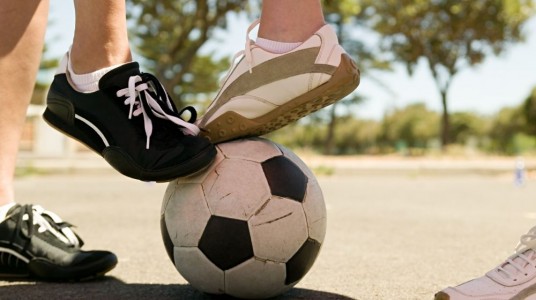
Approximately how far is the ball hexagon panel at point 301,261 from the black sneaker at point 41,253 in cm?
79

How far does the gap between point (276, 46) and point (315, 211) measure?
0.60m

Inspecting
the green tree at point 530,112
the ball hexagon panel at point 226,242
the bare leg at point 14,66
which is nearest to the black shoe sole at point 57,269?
the bare leg at point 14,66

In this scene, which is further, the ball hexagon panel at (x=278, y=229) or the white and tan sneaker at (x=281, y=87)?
the white and tan sneaker at (x=281, y=87)

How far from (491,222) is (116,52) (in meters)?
3.65

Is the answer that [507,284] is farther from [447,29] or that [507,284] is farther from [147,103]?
[447,29]

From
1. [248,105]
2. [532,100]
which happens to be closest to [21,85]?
[248,105]

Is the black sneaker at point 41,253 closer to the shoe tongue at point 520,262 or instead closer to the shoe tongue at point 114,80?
the shoe tongue at point 114,80

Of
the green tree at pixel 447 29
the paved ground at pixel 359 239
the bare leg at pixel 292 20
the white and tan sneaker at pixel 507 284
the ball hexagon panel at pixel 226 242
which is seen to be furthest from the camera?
the green tree at pixel 447 29

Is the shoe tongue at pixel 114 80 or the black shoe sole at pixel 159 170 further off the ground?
the shoe tongue at pixel 114 80

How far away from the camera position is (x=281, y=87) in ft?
7.16

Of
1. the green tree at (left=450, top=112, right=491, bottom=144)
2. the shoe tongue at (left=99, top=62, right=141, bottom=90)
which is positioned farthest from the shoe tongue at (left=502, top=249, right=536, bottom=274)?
the green tree at (left=450, top=112, right=491, bottom=144)

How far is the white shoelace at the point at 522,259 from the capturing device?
6.51 feet

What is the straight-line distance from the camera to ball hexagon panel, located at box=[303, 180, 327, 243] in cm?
215

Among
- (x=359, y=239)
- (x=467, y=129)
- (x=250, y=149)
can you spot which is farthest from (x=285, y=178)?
(x=467, y=129)
